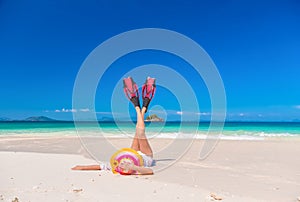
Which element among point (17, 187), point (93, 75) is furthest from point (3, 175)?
point (93, 75)

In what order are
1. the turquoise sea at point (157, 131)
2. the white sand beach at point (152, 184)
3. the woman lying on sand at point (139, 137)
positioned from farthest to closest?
1. the turquoise sea at point (157, 131)
2. the woman lying on sand at point (139, 137)
3. the white sand beach at point (152, 184)

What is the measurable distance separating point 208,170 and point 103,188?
2.94 metres

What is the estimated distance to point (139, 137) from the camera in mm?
6227

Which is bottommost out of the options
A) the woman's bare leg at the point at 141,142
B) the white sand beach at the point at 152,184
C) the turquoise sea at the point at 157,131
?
the white sand beach at the point at 152,184

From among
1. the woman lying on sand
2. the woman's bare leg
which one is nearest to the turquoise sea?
the woman lying on sand

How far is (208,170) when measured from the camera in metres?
6.25

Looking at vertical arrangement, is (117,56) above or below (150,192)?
above

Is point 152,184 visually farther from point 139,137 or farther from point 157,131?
point 157,131

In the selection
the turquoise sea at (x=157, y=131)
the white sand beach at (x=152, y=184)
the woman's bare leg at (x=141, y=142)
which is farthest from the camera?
the turquoise sea at (x=157, y=131)

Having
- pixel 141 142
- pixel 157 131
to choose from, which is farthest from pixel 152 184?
pixel 157 131

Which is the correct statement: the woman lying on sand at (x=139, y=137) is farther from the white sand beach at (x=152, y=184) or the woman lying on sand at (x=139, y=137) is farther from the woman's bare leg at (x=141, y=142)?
the white sand beach at (x=152, y=184)

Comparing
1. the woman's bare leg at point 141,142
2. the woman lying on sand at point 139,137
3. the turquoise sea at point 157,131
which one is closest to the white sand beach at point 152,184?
the woman lying on sand at point 139,137

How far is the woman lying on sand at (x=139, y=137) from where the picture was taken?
217 inches

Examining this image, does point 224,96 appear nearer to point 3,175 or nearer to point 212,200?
point 212,200
